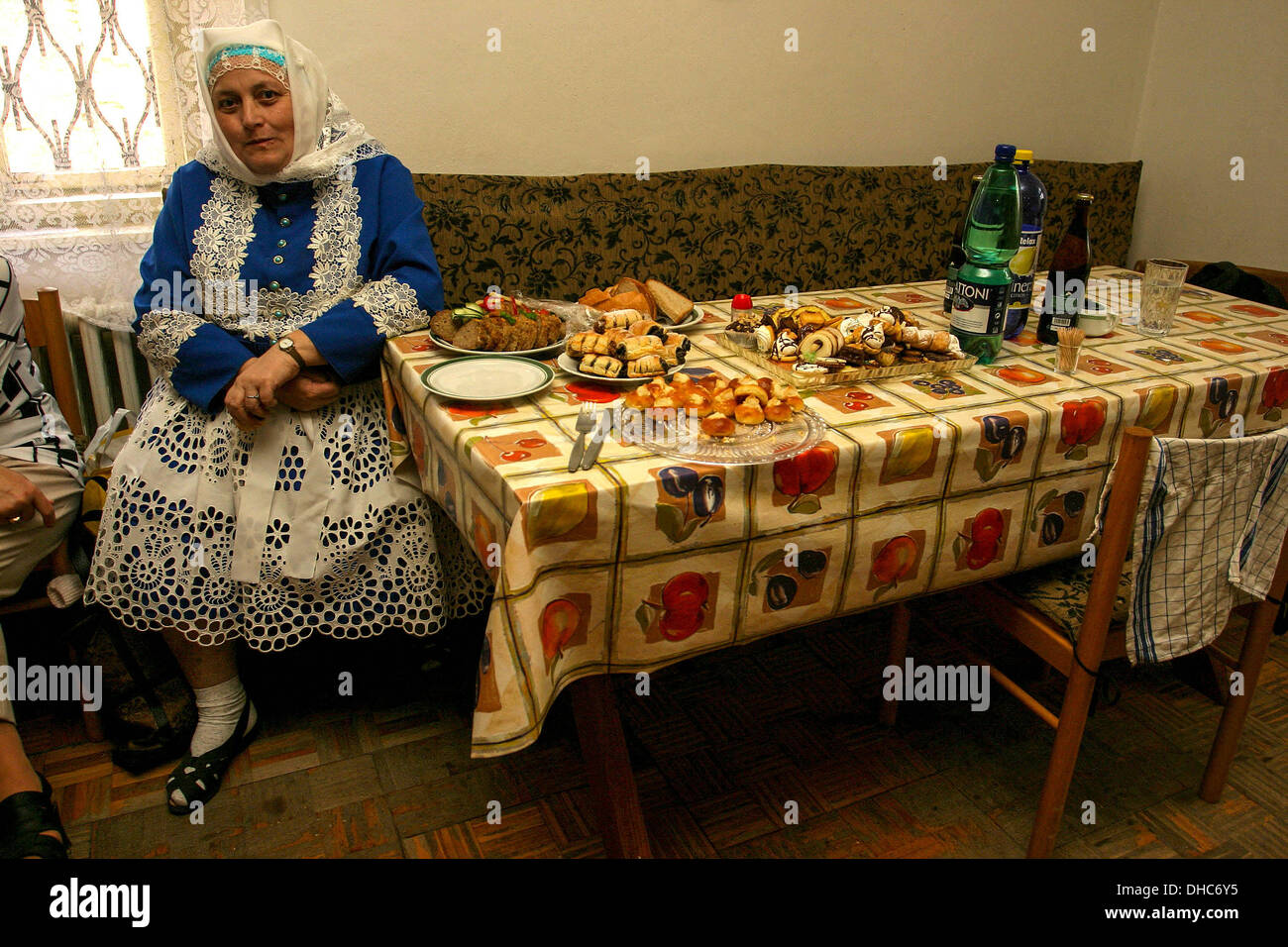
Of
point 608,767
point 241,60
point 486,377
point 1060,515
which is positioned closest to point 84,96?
point 241,60

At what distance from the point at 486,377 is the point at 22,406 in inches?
39.4

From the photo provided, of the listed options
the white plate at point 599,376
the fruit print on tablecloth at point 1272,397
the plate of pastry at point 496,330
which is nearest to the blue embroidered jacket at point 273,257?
the plate of pastry at point 496,330

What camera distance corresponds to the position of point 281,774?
1753 mm

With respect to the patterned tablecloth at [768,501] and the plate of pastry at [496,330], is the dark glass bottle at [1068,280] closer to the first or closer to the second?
the patterned tablecloth at [768,501]

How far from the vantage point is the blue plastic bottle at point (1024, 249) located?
1592mm

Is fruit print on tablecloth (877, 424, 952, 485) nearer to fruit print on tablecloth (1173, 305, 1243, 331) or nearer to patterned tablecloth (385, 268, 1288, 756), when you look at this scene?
patterned tablecloth (385, 268, 1288, 756)

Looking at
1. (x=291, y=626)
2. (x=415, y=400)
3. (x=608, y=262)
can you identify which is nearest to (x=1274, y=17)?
(x=608, y=262)

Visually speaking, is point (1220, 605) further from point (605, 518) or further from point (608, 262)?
point (608, 262)

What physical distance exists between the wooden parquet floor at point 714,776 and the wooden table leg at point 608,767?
20 centimetres

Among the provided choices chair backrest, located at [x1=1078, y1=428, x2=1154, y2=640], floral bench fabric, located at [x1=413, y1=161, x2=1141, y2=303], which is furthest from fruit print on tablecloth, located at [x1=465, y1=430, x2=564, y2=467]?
floral bench fabric, located at [x1=413, y1=161, x2=1141, y2=303]

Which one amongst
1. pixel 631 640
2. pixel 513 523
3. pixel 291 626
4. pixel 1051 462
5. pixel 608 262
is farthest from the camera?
pixel 608 262

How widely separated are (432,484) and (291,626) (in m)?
0.48

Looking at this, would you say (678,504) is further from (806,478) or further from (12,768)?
(12,768)

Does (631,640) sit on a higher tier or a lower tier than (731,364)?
lower
